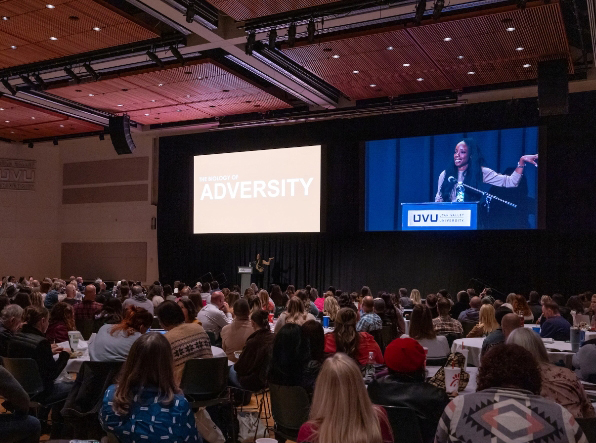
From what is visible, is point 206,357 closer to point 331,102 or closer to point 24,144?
point 331,102

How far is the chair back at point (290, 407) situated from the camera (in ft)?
11.9

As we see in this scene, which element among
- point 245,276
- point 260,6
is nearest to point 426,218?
point 245,276

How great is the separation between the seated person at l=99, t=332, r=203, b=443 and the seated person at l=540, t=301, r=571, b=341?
488 centimetres

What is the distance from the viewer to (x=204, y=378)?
179 inches

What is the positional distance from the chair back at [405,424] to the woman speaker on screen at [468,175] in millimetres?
10975

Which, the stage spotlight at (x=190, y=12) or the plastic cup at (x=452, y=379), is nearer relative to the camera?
the plastic cup at (x=452, y=379)

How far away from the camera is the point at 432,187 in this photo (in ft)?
45.8

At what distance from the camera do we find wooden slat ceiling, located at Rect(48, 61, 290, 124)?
12.5 metres

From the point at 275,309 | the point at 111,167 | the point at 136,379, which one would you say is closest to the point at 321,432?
the point at 136,379

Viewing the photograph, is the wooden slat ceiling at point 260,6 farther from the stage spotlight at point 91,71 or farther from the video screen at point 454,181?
the video screen at point 454,181

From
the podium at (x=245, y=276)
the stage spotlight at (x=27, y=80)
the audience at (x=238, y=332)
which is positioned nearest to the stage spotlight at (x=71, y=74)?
the stage spotlight at (x=27, y=80)

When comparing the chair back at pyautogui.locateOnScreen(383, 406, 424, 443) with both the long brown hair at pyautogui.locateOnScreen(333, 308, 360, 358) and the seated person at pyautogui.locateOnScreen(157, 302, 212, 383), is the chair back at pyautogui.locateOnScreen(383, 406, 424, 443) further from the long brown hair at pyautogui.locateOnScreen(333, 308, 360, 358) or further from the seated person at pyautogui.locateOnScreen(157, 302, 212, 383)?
the seated person at pyautogui.locateOnScreen(157, 302, 212, 383)

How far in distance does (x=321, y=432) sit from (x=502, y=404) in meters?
0.63

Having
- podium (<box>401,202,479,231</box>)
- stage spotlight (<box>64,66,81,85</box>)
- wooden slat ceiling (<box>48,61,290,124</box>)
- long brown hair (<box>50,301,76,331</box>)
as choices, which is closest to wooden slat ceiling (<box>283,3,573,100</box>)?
wooden slat ceiling (<box>48,61,290,124</box>)
